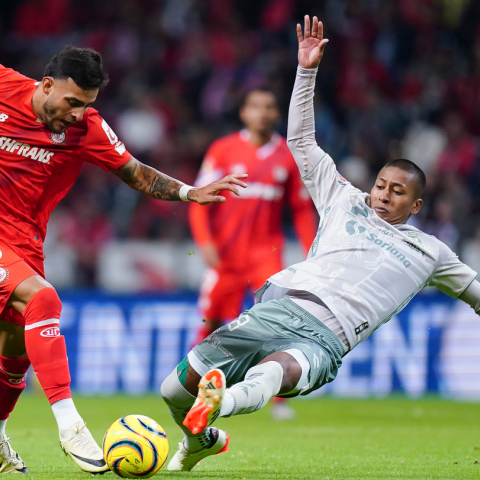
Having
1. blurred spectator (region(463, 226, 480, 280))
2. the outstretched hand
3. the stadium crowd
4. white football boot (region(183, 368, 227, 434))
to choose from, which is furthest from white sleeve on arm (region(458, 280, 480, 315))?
the stadium crowd

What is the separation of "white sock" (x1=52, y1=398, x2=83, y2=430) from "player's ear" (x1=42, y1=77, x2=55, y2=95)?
1.70 metres

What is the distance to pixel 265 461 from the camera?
18.2ft

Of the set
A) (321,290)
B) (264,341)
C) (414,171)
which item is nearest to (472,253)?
(414,171)

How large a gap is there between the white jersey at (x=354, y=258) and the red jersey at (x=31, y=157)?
3.92 feet

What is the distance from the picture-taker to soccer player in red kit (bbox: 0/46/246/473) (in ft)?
14.7

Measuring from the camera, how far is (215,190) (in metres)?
4.89

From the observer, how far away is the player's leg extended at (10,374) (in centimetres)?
492

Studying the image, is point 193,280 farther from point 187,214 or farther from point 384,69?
point 384,69

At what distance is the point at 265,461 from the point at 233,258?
3436 mm

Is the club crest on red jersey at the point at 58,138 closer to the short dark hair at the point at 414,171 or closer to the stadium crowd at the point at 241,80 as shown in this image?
the short dark hair at the point at 414,171

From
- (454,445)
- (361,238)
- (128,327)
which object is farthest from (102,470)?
(128,327)

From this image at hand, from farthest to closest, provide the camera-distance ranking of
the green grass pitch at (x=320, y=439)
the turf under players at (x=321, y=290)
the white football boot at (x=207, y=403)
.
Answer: the green grass pitch at (x=320, y=439) < the turf under players at (x=321, y=290) < the white football boot at (x=207, y=403)

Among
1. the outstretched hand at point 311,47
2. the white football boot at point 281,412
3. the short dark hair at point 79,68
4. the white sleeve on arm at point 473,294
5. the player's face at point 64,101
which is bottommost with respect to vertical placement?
the white football boot at point 281,412

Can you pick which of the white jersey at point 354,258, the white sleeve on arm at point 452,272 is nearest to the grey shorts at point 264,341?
the white jersey at point 354,258
